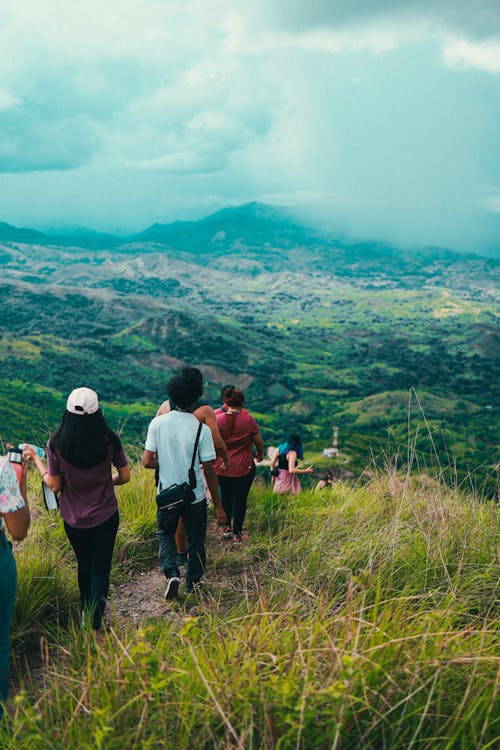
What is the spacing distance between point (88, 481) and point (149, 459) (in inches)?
28.9

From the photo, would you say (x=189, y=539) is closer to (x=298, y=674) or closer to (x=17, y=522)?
(x=17, y=522)

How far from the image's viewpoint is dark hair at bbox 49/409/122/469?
136 inches

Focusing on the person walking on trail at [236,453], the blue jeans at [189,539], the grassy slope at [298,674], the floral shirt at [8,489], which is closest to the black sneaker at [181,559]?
the blue jeans at [189,539]

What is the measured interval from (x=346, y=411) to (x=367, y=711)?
125 m

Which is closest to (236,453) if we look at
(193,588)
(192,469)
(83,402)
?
(192,469)

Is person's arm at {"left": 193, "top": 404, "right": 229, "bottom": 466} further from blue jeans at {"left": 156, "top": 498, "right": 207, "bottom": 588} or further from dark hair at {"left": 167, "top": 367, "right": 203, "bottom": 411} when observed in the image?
blue jeans at {"left": 156, "top": 498, "right": 207, "bottom": 588}

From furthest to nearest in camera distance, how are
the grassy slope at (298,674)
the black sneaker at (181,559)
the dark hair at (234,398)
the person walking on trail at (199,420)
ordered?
the dark hair at (234,398) < the black sneaker at (181,559) < the person walking on trail at (199,420) < the grassy slope at (298,674)

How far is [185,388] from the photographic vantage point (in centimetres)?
410

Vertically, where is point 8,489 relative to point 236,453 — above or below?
above

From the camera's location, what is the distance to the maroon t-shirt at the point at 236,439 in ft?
17.7

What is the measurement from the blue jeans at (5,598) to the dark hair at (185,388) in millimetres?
1623

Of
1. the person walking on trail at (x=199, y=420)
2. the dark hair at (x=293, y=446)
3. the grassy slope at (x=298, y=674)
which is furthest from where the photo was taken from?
the dark hair at (x=293, y=446)

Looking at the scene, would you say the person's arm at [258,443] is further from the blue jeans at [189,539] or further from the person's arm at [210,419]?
the blue jeans at [189,539]

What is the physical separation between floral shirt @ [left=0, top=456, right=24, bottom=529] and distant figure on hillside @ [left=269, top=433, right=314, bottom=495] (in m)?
→ 4.35
